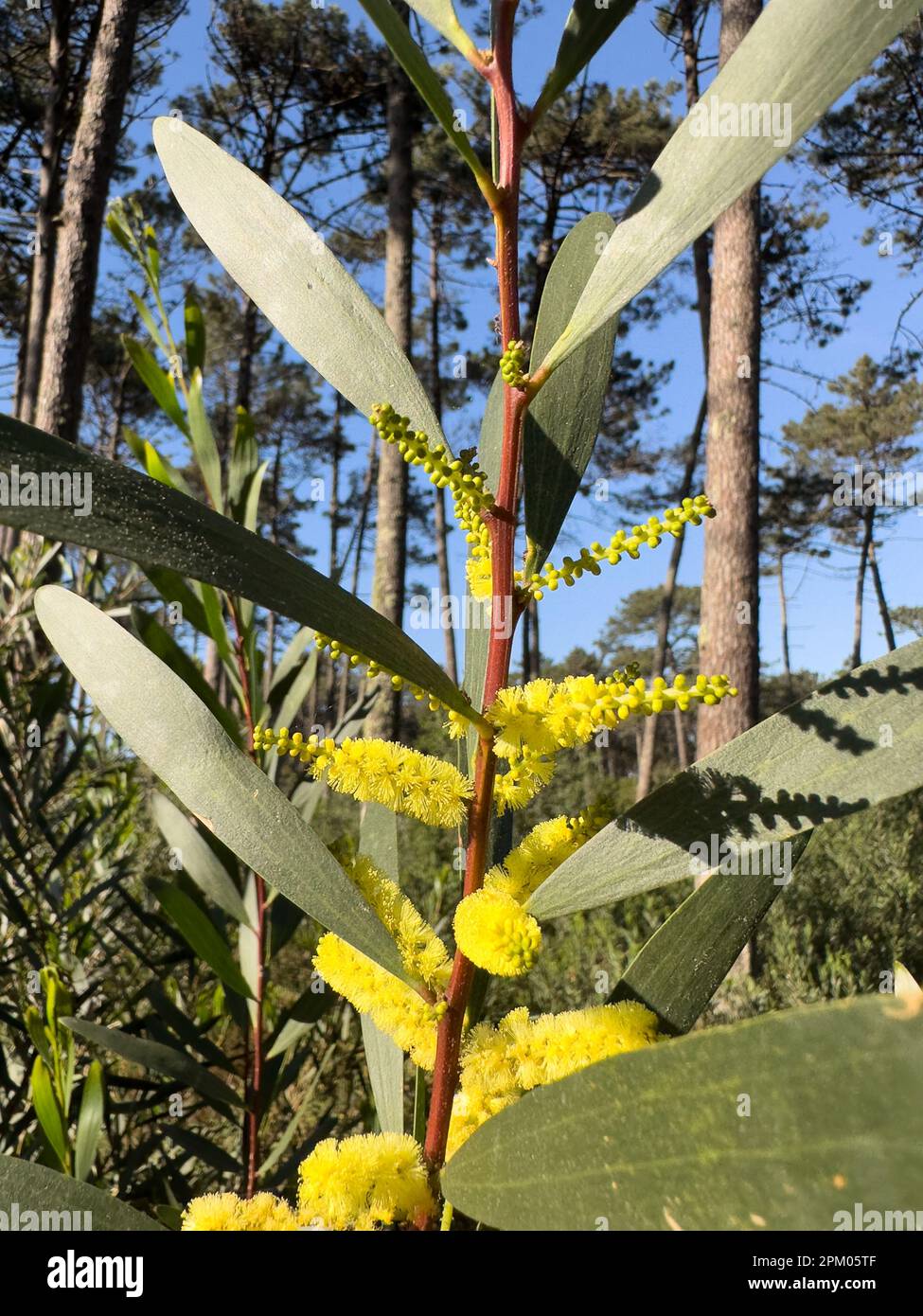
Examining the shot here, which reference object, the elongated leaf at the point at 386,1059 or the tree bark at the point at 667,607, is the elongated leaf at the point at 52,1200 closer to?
the elongated leaf at the point at 386,1059

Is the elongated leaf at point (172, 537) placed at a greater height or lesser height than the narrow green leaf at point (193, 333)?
lesser

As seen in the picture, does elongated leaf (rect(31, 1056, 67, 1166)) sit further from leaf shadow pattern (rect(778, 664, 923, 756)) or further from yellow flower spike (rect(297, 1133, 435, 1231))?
leaf shadow pattern (rect(778, 664, 923, 756))

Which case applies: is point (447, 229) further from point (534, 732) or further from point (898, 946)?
point (534, 732)

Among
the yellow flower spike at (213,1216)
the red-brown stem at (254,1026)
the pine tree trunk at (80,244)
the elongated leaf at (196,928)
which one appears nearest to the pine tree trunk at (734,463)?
the pine tree trunk at (80,244)

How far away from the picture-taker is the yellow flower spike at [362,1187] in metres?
0.45

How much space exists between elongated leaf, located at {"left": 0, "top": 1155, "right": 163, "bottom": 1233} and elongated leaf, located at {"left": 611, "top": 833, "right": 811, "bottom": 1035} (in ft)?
0.97

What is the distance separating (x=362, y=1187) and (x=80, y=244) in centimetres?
474

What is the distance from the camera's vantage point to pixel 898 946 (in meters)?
5.16

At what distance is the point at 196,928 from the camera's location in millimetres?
1026

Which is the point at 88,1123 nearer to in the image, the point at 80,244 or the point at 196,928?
the point at 196,928

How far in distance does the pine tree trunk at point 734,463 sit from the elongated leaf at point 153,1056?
444cm

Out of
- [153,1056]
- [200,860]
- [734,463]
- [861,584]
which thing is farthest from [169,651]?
[861,584]

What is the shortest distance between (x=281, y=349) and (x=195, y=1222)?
18945mm
